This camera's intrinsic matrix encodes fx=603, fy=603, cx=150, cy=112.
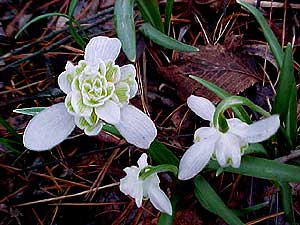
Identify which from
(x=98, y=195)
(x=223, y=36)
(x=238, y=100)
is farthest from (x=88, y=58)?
(x=223, y=36)

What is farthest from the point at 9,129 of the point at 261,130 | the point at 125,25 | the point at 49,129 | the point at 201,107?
the point at 261,130

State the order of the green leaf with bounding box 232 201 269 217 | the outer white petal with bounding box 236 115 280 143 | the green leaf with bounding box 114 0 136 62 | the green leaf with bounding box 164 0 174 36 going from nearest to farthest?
the outer white petal with bounding box 236 115 280 143 → the green leaf with bounding box 232 201 269 217 → the green leaf with bounding box 114 0 136 62 → the green leaf with bounding box 164 0 174 36

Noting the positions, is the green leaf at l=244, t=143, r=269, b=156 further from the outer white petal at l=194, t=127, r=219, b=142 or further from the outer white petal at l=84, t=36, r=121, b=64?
the outer white petal at l=84, t=36, r=121, b=64

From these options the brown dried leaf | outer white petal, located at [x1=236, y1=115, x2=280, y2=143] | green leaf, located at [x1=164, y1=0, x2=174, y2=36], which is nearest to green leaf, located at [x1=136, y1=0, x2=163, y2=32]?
green leaf, located at [x1=164, y1=0, x2=174, y2=36]

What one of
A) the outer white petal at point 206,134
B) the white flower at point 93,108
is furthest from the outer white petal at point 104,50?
the outer white petal at point 206,134

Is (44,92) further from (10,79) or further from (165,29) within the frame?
(165,29)

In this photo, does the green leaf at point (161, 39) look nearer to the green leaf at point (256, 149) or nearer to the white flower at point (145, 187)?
the green leaf at point (256, 149)
